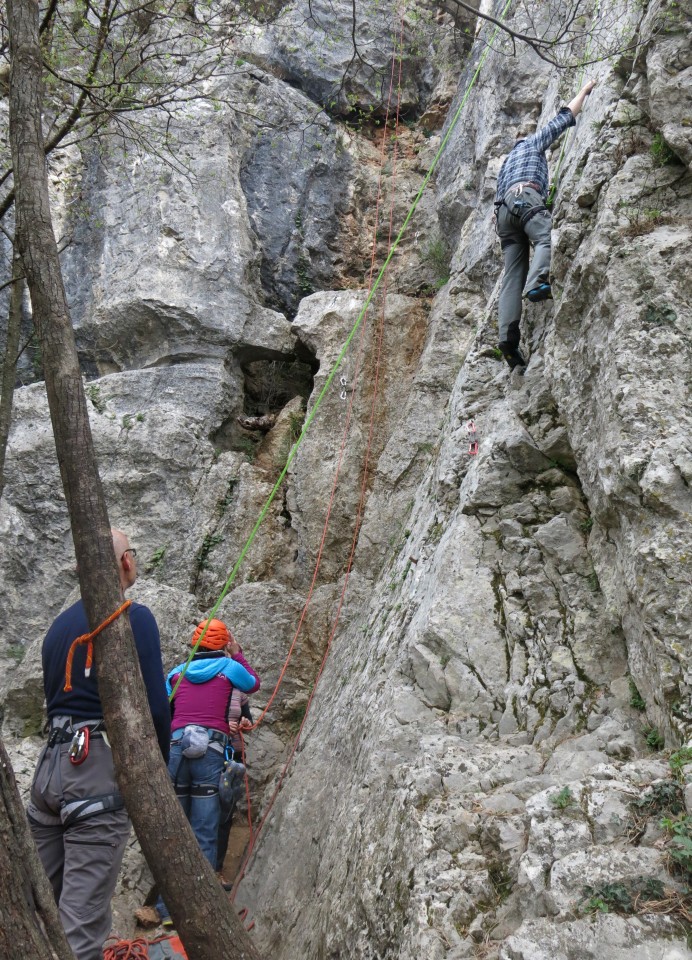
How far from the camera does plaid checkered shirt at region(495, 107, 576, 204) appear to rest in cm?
583

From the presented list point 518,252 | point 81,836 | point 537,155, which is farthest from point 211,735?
point 537,155

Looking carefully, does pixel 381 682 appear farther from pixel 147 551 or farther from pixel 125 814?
pixel 147 551

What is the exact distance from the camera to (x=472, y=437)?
5.69 meters

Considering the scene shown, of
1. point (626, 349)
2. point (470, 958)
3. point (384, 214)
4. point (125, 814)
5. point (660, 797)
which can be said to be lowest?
point (470, 958)

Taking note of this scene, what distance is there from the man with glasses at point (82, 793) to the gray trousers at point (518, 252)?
380 cm

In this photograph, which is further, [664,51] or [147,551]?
[147,551]

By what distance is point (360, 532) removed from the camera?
25.8ft

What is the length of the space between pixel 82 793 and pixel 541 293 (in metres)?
4.56

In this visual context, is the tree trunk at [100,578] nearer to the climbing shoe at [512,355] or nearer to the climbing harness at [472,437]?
the climbing harness at [472,437]

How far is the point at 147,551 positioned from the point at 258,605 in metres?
1.82

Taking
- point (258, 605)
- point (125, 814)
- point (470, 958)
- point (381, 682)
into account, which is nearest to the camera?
point (470, 958)

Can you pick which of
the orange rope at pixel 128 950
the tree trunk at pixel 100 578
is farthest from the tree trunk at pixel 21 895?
the orange rope at pixel 128 950

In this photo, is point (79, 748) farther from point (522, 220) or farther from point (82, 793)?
point (522, 220)

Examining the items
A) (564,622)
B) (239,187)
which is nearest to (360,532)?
(564,622)
